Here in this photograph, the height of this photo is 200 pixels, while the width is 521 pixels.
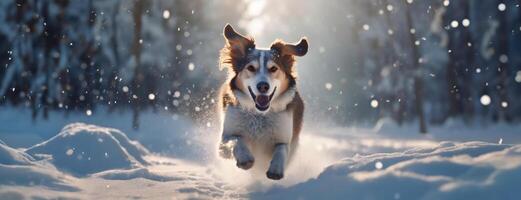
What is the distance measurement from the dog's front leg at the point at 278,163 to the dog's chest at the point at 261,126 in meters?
0.22

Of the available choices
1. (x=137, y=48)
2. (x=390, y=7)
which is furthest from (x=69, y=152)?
(x=390, y=7)

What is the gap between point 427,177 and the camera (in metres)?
4.16

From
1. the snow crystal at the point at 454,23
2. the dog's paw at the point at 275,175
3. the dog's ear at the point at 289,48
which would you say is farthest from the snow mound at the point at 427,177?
the snow crystal at the point at 454,23

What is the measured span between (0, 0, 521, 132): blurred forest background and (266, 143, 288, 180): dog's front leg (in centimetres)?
1244

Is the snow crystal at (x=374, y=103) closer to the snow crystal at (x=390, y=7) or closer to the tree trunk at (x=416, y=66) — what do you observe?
the tree trunk at (x=416, y=66)

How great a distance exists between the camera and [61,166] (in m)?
7.52

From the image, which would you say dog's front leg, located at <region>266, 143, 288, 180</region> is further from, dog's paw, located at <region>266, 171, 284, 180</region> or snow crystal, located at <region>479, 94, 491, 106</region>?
snow crystal, located at <region>479, 94, 491, 106</region>

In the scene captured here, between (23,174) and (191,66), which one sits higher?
(191,66)

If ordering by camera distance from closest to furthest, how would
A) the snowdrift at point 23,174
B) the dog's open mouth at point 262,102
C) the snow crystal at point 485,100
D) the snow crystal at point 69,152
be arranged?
the snowdrift at point 23,174 → the dog's open mouth at point 262,102 → the snow crystal at point 69,152 → the snow crystal at point 485,100

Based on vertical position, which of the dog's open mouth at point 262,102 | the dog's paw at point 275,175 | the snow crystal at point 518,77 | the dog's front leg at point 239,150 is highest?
the snow crystal at point 518,77

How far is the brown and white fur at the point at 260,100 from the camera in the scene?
624 cm

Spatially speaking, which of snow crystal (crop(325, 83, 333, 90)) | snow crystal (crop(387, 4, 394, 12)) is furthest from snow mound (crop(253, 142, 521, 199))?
snow crystal (crop(325, 83, 333, 90))

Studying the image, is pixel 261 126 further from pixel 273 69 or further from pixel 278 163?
pixel 278 163

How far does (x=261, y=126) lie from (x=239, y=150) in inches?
27.6
